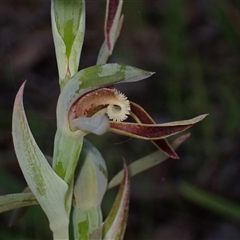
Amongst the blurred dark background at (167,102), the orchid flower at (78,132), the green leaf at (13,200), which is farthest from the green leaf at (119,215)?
the blurred dark background at (167,102)

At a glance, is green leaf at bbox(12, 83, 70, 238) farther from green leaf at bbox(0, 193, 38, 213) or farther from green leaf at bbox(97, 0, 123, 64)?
green leaf at bbox(97, 0, 123, 64)

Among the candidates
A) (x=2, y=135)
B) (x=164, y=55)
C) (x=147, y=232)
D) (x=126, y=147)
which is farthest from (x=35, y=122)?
(x=164, y=55)

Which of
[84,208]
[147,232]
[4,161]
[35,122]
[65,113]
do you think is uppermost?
[65,113]

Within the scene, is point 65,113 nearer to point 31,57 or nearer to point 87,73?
point 87,73

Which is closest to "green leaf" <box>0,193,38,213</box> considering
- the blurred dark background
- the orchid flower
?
the orchid flower

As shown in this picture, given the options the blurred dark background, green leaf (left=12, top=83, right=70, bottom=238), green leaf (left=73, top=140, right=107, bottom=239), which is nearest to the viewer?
green leaf (left=12, top=83, right=70, bottom=238)

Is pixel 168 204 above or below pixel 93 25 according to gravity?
below
